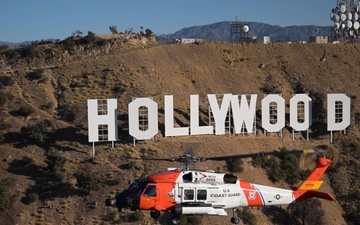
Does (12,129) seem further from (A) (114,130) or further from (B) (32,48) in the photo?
(B) (32,48)

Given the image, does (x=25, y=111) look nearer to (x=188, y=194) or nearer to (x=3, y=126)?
(x=3, y=126)

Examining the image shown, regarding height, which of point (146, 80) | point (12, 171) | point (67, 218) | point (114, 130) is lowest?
point (67, 218)

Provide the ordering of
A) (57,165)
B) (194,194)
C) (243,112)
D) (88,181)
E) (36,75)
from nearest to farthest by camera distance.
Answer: (194,194)
(88,181)
(57,165)
(243,112)
(36,75)

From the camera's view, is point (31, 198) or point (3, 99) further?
point (3, 99)

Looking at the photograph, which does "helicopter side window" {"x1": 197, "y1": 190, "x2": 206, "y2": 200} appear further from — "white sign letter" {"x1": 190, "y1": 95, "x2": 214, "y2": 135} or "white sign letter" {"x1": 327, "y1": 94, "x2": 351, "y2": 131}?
"white sign letter" {"x1": 327, "y1": 94, "x2": 351, "y2": 131}

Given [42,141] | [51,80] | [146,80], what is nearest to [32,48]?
[51,80]

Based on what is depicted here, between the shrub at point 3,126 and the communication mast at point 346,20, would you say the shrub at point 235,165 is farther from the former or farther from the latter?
the communication mast at point 346,20

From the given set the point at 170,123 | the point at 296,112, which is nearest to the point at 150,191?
the point at 170,123
